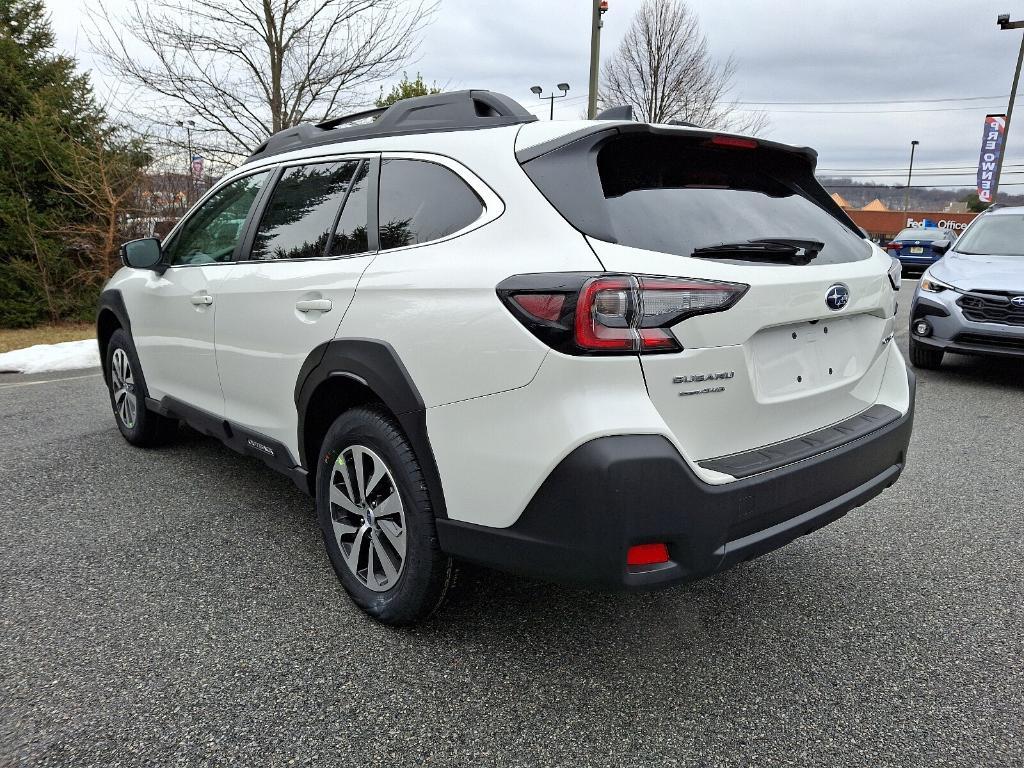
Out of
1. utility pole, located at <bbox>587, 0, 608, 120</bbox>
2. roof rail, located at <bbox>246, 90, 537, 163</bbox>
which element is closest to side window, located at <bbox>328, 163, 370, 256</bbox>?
roof rail, located at <bbox>246, 90, 537, 163</bbox>

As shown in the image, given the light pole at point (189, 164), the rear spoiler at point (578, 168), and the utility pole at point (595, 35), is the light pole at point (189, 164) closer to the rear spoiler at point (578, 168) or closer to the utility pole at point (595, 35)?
the utility pole at point (595, 35)

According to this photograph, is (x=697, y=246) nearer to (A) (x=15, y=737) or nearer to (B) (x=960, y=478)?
(A) (x=15, y=737)

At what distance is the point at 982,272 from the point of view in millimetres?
6668

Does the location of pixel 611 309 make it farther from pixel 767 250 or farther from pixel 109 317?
pixel 109 317

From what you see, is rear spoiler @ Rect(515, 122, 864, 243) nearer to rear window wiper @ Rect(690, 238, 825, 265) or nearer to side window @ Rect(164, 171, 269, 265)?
rear window wiper @ Rect(690, 238, 825, 265)

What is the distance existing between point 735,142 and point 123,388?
13.4ft

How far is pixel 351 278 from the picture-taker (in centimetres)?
261

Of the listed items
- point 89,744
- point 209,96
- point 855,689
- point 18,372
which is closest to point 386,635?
point 89,744

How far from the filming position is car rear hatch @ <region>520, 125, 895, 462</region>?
2.01m

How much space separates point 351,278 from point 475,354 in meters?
0.74

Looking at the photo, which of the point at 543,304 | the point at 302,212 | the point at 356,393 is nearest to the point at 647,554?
the point at 543,304

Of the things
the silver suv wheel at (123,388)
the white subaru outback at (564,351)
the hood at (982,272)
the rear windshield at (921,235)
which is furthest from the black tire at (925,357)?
the rear windshield at (921,235)

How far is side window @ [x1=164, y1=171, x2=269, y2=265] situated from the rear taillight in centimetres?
206

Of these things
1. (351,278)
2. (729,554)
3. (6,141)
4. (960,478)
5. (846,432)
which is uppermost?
(6,141)
